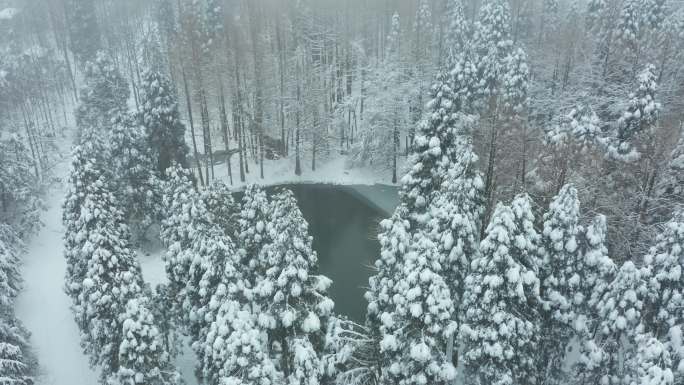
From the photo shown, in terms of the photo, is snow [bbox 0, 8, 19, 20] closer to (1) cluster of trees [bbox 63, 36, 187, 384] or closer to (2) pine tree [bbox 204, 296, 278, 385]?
(1) cluster of trees [bbox 63, 36, 187, 384]

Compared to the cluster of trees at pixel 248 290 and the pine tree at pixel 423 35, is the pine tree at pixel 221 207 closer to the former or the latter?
the cluster of trees at pixel 248 290

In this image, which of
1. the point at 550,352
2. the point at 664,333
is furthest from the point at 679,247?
the point at 550,352

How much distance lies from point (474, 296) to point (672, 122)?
17928 mm

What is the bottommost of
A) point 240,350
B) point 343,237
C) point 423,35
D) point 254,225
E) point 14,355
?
point 343,237

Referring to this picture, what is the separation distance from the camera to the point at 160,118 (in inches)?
1559

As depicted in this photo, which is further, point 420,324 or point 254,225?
point 254,225

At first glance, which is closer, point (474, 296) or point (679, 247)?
point (679, 247)

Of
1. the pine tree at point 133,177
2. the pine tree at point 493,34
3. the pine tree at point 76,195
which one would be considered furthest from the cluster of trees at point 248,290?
the pine tree at point 493,34

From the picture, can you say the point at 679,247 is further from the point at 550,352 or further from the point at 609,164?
the point at 609,164

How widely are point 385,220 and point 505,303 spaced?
6076 mm

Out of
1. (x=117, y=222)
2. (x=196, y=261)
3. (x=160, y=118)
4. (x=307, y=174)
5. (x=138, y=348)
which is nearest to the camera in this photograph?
(x=138, y=348)

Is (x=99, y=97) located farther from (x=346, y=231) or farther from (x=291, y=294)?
(x=291, y=294)

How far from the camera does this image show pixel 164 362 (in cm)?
2089

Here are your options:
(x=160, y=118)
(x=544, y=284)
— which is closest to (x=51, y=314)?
(x=160, y=118)
